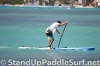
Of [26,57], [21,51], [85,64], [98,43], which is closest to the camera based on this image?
[85,64]

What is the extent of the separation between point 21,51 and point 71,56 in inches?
138

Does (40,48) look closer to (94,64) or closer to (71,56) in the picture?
(71,56)

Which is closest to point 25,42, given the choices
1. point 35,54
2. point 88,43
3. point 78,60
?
point 88,43

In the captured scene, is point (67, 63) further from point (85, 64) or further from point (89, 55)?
point (89, 55)

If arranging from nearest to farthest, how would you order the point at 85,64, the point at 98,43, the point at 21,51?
1. the point at 85,64
2. the point at 21,51
3. the point at 98,43

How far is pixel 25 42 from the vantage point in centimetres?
3419

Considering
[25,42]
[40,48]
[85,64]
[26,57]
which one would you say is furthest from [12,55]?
[25,42]

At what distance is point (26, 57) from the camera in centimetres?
2534

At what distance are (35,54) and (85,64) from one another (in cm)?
430

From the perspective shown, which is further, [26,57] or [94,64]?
[26,57]

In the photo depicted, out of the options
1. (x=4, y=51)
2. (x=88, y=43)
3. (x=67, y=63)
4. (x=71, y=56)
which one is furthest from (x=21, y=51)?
(x=88, y=43)

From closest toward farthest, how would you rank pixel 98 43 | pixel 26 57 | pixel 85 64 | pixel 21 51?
pixel 85 64 < pixel 26 57 < pixel 21 51 < pixel 98 43

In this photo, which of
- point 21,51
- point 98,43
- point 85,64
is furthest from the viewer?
point 98,43

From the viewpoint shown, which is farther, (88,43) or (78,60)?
(88,43)
